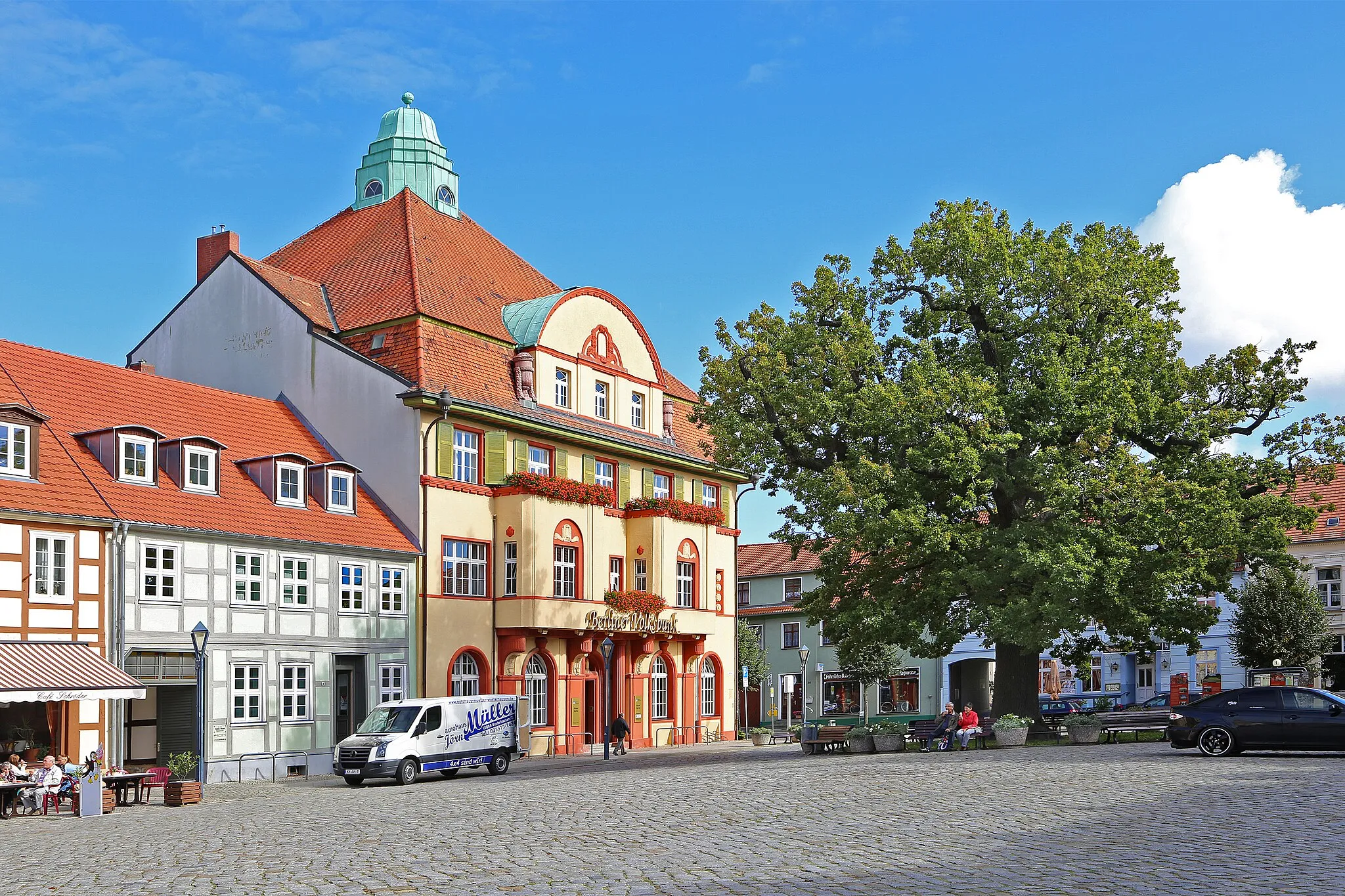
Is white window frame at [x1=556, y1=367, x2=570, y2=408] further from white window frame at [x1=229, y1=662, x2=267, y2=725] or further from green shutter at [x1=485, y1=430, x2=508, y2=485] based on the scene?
white window frame at [x1=229, y1=662, x2=267, y2=725]

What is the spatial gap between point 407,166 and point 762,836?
130 ft

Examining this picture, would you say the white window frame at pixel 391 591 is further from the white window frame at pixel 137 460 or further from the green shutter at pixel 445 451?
the white window frame at pixel 137 460

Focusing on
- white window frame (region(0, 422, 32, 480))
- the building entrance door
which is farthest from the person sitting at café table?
the building entrance door

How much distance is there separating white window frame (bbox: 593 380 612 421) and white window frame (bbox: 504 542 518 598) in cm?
699

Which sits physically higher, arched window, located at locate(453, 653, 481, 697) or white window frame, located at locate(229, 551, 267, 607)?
white window frame, located at locate(229, 551, 267, 607)

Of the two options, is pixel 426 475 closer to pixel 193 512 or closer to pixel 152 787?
pixel 193 512

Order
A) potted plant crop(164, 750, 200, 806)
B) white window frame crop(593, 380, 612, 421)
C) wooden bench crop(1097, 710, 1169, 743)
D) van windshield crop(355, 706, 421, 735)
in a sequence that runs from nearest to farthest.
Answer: potted plant crop(164, 750, 200, 806) < van windshield crop(355, 706, 421, 735) < wooden bench crop(1097, 710, 1169, 743) < white window frame crop(593, 380, 612, 421)

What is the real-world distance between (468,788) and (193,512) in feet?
36.0

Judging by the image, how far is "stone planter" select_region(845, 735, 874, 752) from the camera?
36.8 meters

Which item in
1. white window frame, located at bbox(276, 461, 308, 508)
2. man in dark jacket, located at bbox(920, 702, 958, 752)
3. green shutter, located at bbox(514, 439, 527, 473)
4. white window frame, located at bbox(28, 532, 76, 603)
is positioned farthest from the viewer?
green shutter, located at bbox(514, 439, 527, 473)

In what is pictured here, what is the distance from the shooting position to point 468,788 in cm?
2814

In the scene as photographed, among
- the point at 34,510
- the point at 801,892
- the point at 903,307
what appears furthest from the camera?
the point at 903,307

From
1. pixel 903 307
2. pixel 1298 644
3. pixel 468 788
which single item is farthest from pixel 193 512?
pixel 1298 644

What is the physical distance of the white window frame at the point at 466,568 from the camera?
41.4 m
